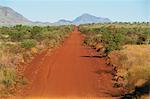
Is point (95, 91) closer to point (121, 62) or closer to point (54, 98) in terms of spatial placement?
point (54, 98)

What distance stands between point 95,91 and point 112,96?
118 cm

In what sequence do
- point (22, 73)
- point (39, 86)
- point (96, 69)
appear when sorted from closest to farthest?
1. point (39, 86)
2. point (22, 73)
3. point (96, 69)

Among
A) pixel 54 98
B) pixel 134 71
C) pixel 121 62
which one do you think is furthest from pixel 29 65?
pixel 54 98

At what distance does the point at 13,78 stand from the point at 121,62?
20.8 feet

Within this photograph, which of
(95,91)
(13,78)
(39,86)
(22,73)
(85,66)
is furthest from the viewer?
(85,66)

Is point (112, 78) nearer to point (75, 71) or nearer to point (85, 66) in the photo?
point (75, 71)

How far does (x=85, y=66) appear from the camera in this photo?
23781mm

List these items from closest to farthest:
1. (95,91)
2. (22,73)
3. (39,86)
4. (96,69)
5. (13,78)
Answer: (95,91) < (39,86) < (13,78) < (22,73) < (96,69)

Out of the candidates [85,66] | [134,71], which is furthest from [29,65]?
[134,71]

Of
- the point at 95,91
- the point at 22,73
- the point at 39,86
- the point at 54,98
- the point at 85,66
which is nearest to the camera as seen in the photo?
the point at 54,98

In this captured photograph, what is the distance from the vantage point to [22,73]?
20.8m

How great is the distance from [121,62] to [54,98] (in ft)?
27.4

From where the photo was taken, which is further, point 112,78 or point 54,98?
point 112,78

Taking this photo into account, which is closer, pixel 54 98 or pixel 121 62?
pixel 54 98
